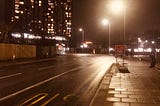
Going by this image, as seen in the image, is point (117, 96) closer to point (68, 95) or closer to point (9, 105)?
point (68, 95)

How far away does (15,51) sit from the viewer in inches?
1797

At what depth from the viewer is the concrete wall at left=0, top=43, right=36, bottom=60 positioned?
136 ft

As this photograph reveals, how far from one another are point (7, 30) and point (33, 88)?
144ft

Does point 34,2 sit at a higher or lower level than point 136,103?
higher

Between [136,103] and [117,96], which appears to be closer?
[136,103]

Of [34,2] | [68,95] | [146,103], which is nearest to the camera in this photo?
[146,103]

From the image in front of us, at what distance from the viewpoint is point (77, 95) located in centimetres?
1281

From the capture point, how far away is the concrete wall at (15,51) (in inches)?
1629

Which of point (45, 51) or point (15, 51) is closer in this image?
point (15, 51)

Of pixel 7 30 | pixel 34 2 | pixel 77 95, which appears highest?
pixel 34 2

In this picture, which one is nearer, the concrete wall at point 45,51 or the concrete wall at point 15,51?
the concrete wall at point 15,51

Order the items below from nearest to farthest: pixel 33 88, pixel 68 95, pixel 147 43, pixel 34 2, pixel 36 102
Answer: pixel 36 102 < pixel 68 95 < pixel 33 88 < pixel 147 43 < pixel 34 2

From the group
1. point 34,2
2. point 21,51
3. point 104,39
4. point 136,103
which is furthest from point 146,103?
point 34,2

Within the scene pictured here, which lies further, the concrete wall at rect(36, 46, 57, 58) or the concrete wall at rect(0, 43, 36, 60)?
the concrete wall at rect(36, 46, 57, 58)
